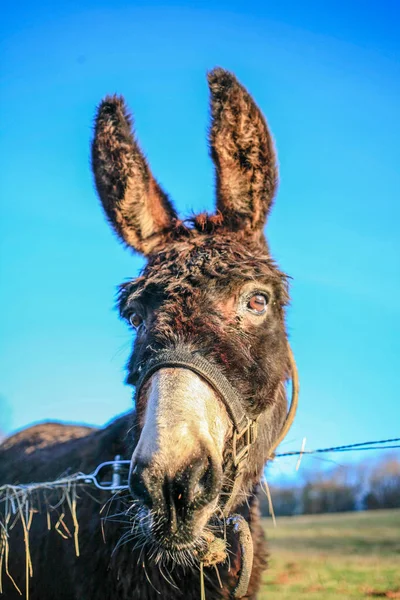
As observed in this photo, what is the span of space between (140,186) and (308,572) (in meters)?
5.12

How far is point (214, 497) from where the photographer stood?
2.19 meters

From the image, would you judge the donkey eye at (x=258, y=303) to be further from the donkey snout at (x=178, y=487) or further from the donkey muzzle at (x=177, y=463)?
the donkey snout at (x=178, y=487)

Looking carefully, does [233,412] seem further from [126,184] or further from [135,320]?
[126,184]

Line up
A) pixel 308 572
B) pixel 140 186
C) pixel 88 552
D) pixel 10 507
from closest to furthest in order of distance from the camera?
pixel 88 552
pixel 10 507
pixel 140 186
pixel 308 572

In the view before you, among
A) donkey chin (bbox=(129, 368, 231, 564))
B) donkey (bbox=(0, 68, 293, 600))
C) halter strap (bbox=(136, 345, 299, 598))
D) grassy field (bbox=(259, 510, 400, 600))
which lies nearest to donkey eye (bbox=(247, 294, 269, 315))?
donkey (bbox=(0, 68, 293, 600))

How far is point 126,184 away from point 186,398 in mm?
2358

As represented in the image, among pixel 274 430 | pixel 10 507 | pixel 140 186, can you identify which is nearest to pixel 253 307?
pixel 274 430

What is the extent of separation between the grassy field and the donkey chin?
7.85 ft

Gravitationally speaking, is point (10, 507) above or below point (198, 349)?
below

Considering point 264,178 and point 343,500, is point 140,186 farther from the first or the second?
point 343,500

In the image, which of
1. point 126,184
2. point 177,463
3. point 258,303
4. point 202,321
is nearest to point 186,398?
point 177,463

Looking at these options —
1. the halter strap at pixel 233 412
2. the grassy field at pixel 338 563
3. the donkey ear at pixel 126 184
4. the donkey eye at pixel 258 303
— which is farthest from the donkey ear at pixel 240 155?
the grassy field at pixel 338 563

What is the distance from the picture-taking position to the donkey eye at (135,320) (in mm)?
3330

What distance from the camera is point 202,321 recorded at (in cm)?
274
